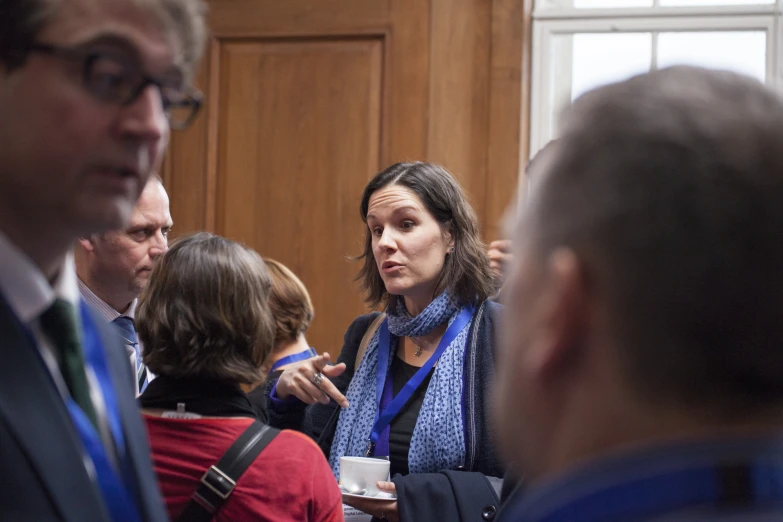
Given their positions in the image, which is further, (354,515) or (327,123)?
(327,123)

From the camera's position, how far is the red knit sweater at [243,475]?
1446mm

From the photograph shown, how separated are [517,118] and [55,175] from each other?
314 centimetres

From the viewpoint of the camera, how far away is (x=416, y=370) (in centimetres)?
244

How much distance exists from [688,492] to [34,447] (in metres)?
0.57

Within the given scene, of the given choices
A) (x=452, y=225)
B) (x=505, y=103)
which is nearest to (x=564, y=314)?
(x=452, y=225)

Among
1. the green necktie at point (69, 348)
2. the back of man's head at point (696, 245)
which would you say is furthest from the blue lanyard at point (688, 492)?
the green necktie at point (69, 348)

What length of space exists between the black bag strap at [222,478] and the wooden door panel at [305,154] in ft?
8.16

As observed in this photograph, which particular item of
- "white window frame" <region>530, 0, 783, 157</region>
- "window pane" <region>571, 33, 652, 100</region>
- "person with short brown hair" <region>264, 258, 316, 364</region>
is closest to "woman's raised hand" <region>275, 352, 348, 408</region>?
"person with short brown hair" <region>264, 258, 316, 364</region>

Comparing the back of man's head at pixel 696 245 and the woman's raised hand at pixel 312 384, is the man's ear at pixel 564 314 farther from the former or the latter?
the woman's raised hand at pixel 312 384

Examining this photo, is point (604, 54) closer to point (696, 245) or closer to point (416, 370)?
point (416, 370)

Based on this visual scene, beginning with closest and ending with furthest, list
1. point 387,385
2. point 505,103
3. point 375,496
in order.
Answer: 1. point 375,496
2. point 387,385
3. point 505,103

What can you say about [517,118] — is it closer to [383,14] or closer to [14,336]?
[383,14]

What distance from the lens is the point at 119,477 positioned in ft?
2.99

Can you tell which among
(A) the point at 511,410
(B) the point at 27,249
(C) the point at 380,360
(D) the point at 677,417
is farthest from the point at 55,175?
(C) the point at 380,360
